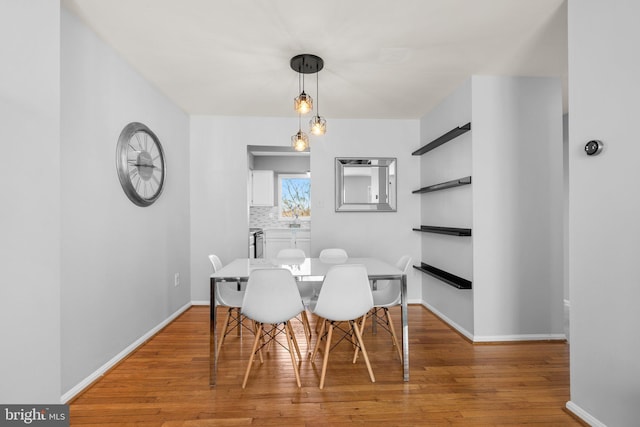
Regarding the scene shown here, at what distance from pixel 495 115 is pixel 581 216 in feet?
5.08

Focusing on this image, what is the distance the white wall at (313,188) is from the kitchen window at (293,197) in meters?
2.34

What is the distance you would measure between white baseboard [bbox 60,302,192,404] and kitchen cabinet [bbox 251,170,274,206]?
10.5 ft

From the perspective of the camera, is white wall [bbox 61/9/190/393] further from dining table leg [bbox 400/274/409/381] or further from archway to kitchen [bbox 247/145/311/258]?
archway to kitchen [bbox 247/145/311/258]

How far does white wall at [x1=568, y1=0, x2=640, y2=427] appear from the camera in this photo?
62.1 inches

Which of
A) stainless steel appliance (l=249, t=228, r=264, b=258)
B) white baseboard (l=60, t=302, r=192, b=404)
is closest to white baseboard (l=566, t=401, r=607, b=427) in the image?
white baseboard (l=60, t=302, r=192, b=404)

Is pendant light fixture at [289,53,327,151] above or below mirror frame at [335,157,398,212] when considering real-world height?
above

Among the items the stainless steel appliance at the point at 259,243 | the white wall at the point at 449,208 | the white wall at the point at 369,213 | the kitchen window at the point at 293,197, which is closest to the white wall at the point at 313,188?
the white wall at the point at 369,213

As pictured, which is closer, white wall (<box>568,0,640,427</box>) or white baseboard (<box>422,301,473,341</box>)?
white wall (<box>568,0,640,427</box>)

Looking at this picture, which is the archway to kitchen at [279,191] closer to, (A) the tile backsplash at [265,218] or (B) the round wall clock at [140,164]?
(A) the tile backsplash at [265,218]

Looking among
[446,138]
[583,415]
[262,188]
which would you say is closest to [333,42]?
[446,138]

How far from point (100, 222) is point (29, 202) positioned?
1.01 meters

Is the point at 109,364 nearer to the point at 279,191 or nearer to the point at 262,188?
the point at 262,188

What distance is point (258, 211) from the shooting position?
22.2 ft

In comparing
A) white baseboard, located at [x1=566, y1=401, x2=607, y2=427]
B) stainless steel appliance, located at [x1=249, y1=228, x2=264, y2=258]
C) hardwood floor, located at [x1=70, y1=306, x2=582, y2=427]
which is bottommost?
hardwood floor, located at [x1=70, y1=306, x2=582, y2=427]
